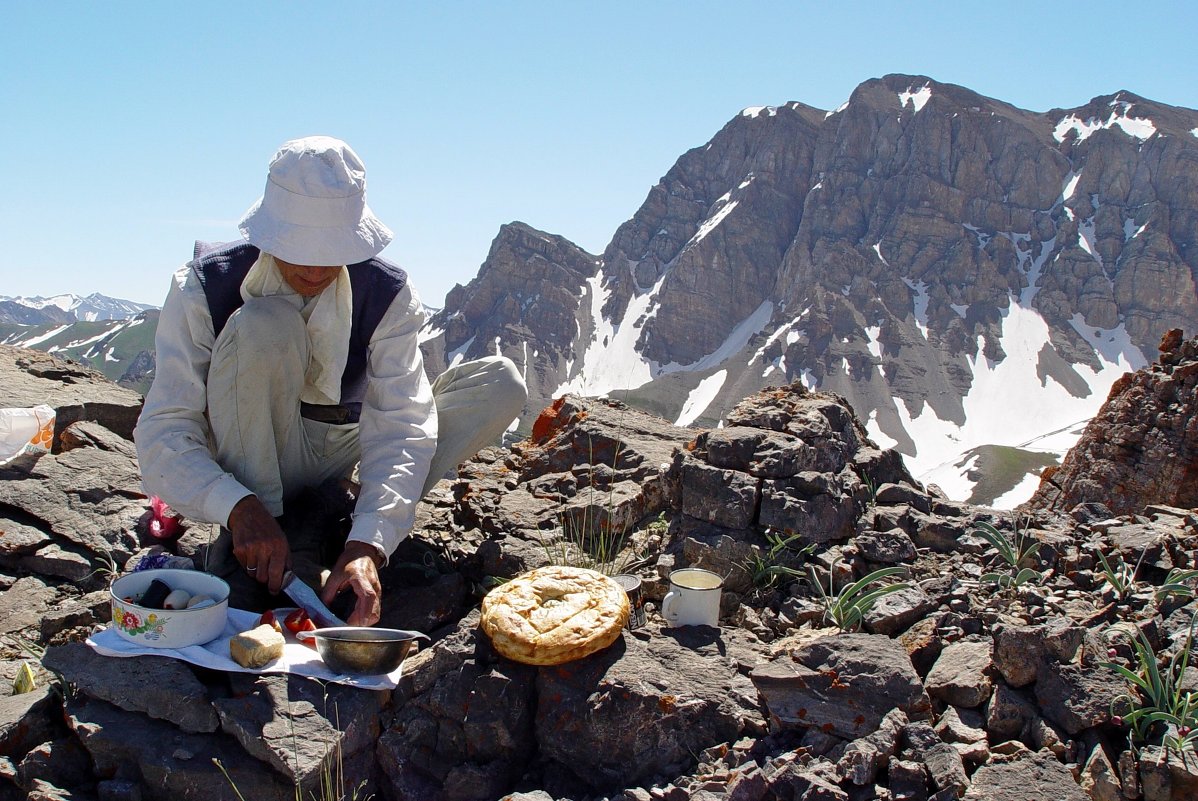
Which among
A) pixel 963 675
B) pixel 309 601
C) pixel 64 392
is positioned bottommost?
pixel 309 601

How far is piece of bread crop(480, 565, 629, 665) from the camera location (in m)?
4.01

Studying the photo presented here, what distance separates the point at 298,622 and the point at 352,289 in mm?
1935

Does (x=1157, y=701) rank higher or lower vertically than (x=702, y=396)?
higher

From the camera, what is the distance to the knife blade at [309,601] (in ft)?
14.5

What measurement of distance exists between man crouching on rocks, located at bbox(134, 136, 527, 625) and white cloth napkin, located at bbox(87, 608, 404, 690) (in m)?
0.30

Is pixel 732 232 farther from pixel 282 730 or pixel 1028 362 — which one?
pixel 282 730

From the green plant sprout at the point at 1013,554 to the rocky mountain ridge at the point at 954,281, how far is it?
155236 millimetres

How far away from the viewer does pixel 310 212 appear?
14.6ft

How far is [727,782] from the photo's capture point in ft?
11.7

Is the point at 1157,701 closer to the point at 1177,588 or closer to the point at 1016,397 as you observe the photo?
the point at 1177,588

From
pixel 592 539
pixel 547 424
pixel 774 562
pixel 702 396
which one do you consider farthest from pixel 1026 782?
pixel 702 396

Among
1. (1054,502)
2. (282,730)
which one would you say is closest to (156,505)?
(282,730)

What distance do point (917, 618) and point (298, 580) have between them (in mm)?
3271

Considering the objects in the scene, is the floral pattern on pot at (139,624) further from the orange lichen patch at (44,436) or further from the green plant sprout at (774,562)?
the orange lichen patch at (44,436)
